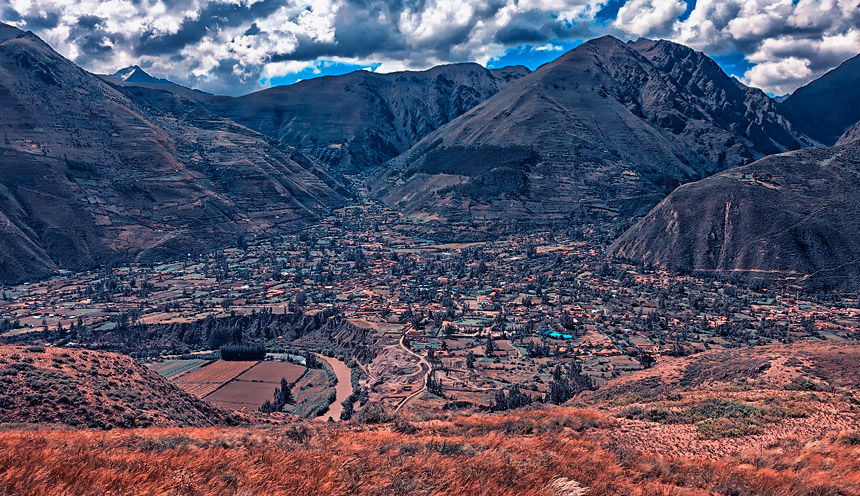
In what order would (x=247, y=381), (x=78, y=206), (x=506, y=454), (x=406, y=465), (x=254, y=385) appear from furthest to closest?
(x=78, y=206) < (x=247, y=381) < (x=254, y=385) < (x=506, y=454) < (x=406, y=465)

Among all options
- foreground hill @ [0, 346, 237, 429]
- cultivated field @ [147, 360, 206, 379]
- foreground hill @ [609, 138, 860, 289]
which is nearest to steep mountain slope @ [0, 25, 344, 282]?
cultivated field @ [147, 360, 206, 379]

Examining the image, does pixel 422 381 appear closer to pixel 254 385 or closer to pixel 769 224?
pixel 254 385

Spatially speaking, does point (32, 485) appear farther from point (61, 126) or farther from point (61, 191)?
point (61, 126)

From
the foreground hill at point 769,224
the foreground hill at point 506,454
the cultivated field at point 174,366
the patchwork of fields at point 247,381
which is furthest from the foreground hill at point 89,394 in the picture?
the foreground hill at point 769,224

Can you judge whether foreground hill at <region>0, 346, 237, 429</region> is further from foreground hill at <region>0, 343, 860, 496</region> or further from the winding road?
the winding road

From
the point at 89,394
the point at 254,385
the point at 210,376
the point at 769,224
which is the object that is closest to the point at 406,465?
the point at 89,394

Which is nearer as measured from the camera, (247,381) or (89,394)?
(89,394)
